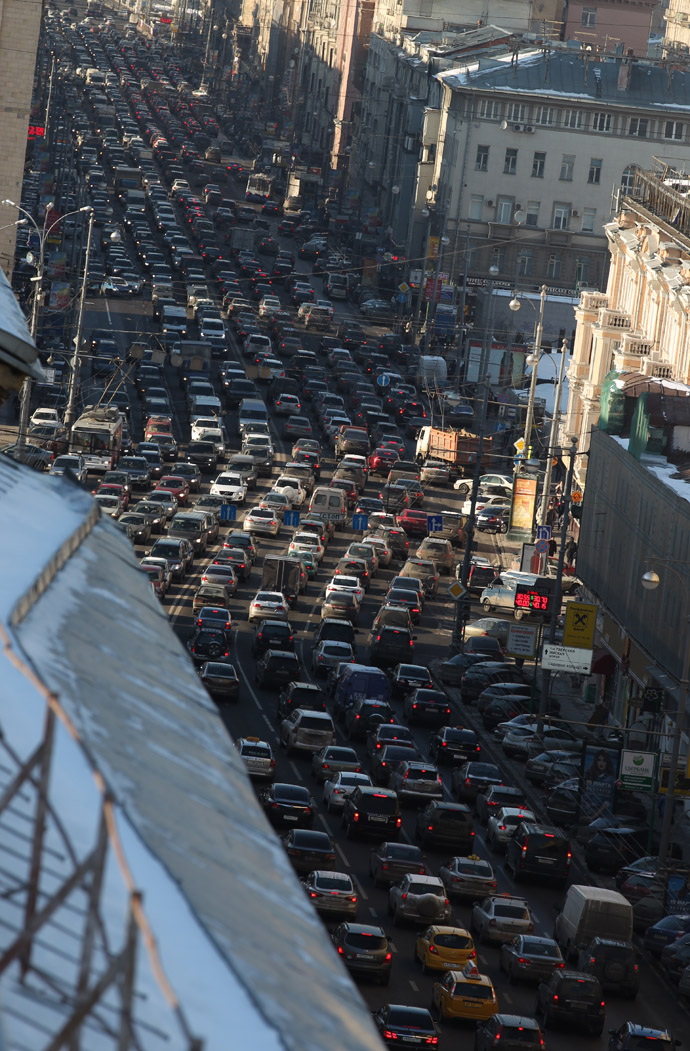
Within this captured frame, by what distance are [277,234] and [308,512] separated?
77731 mm

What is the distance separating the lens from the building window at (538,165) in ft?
382

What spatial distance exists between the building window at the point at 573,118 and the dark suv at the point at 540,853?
8279 cm

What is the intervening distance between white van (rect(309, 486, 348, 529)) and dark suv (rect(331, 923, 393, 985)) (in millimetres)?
38071

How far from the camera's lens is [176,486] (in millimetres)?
68188

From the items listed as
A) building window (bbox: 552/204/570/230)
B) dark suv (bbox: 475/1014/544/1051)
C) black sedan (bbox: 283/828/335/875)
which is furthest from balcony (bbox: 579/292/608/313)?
dark suv (bbox: 475/1014/544/1051)

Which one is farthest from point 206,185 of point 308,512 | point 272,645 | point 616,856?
point 616,856

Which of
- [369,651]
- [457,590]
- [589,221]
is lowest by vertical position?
[369,651]

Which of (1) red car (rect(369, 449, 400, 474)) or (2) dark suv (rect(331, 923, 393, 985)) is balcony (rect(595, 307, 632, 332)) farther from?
(2) dark suv (rect(331, 923, 393, 985))

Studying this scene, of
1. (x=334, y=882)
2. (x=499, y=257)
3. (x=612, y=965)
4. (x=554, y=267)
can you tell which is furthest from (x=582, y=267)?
(x=612, y=965)

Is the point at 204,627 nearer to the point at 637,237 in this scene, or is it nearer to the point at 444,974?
the point at 444,974

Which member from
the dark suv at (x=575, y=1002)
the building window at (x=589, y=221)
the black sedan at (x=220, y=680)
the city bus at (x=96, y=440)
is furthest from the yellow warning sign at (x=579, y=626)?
the building window at (x=589, y=221)

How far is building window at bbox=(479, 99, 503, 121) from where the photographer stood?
115750 mm

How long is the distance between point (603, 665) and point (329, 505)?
16003 millimetres

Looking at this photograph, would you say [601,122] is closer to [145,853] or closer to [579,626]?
[579,626]
